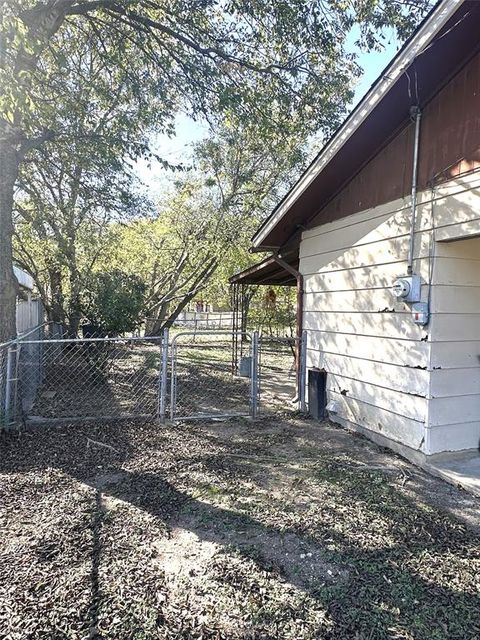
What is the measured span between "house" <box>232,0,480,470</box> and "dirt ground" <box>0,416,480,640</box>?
771 millimetres

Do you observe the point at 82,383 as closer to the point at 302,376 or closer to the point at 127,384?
the point at 127,384

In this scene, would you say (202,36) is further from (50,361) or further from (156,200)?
(156,200)

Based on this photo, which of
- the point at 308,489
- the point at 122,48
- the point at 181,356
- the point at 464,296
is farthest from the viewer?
the point at 181,356

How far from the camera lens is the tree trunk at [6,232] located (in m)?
5.49

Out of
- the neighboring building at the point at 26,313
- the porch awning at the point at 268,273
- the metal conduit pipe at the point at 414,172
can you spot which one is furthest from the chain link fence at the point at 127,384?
the metal conduit pipe at the point at 414,172

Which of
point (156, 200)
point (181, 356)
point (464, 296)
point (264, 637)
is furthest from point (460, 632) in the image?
point (156, 200)

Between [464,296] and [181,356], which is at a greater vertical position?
[464,296]

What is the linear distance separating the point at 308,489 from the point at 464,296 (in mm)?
2448

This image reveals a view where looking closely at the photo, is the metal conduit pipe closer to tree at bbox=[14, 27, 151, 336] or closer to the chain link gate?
the chain link gate

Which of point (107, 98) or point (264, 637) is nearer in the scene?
point (264, 637)

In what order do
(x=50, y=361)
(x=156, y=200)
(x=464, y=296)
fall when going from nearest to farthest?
(x=464, y=296), (x=50, y=361), (x=156, y=200)

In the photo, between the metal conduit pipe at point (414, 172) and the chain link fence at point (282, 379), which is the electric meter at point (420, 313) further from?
the chain link fence at point (282, 379)

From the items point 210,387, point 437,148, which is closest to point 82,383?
point 210,387

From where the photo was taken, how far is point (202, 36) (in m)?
6.61
